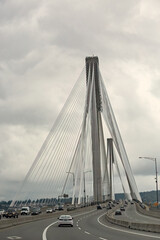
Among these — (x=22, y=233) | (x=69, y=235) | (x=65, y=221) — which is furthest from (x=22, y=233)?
(x=65, y=221)

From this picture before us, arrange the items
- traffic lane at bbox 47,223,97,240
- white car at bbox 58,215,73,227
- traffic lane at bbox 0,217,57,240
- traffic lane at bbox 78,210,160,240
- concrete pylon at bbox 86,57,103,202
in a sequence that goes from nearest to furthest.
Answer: traffic lane at bbox 47,223,97,240
traffic lane at bbox 0,217,57,240
traffic lane at bbox 78,210,160,240
white car at bbox 58,215,73,227
concrete pylon at bbox 86,57,103,202

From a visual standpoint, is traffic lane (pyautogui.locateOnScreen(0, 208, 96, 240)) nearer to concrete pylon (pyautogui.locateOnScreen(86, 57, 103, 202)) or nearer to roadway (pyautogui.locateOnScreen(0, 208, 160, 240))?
roadway (pyautogui.locateOnScreen(0, 208, 160, 240))

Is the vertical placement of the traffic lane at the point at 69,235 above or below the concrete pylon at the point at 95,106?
below

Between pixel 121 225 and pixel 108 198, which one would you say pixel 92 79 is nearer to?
pixel 121 225

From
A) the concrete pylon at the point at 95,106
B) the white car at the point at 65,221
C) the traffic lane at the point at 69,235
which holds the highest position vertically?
the concrete pylon at the point at 95,106

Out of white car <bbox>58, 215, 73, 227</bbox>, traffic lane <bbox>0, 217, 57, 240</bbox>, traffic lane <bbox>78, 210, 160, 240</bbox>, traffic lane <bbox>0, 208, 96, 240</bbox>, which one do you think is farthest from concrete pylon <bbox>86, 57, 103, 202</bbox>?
traffic lane <bbox>0, 217, 57, 240</bbox>

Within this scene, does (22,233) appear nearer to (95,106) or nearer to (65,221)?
(65,221)

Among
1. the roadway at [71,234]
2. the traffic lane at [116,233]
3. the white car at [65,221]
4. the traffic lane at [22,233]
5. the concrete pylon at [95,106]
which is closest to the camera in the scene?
the traffic lane at [22,233]

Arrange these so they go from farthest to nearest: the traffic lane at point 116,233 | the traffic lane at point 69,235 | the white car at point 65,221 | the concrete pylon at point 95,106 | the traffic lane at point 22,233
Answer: the concrete pylon at point 95,106 < the white car at point 65,221 < the traffic lane at point 116,233 < the traffic lane at point 22,233 < the traffic lane at point 69,235

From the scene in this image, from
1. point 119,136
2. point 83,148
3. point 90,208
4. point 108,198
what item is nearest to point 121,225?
point 83,148

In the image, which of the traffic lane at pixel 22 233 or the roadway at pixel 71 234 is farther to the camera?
Answer: the roadway at pixel 71 234

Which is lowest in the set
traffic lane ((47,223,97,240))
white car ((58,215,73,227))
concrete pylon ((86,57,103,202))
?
traffic lane ((47,223,97,240))

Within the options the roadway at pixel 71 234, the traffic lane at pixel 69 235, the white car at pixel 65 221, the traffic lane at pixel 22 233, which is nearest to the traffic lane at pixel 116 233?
the roadway at pixel 71 234

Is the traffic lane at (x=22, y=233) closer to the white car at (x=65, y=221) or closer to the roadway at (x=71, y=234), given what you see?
the roadway at (x=71, y=234)
